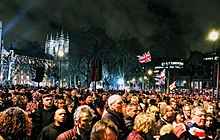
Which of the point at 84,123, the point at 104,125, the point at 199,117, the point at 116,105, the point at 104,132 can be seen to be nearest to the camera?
the point at 104,132

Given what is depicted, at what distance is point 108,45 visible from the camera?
171ft

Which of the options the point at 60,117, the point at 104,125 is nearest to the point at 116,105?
the point at 60,117

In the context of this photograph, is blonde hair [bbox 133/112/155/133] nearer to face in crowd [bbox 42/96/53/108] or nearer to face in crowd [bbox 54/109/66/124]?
face in crowd [bbox 54/109/66/124]

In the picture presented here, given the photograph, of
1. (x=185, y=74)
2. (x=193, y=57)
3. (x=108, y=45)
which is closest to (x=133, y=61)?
(x=108, y=45)

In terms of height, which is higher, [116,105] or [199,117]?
[116,105]

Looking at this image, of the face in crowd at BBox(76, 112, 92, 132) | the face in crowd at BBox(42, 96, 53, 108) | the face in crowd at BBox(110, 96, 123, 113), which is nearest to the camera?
the face in crowd at BBox(76, 112, 92, 132)

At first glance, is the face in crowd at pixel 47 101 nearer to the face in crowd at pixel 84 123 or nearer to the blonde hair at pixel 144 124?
the face in crowd at pixel 84 123

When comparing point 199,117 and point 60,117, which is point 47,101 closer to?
point 60,117

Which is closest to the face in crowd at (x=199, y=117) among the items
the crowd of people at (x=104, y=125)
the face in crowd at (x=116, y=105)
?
the crowd of people at (x=104, y=125)

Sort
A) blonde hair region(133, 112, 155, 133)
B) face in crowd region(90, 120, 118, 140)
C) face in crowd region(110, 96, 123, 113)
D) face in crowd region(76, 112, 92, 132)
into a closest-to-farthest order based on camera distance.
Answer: face in crowd region(90, 120, 118, 140)
face in crowd region(76, 112, 92, 132)
blonde hair region(133, 112, 155, 133)
face in crowd region(110, 96, 123, 113)

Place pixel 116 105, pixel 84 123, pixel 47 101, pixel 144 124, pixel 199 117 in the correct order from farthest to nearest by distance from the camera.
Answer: pixel 47 101 → pixel 116 105 → pixel 199 117 → pixel 144 124 → pixel 84 123

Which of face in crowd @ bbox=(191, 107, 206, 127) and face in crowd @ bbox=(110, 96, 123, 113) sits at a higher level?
face in crowd @ bbox=(110, 96, 123, 113)

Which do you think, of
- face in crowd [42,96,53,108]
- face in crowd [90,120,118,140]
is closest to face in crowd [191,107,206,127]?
face in crowd [90,120,118,140]

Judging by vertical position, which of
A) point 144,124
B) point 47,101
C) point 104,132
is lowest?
point 144,124
